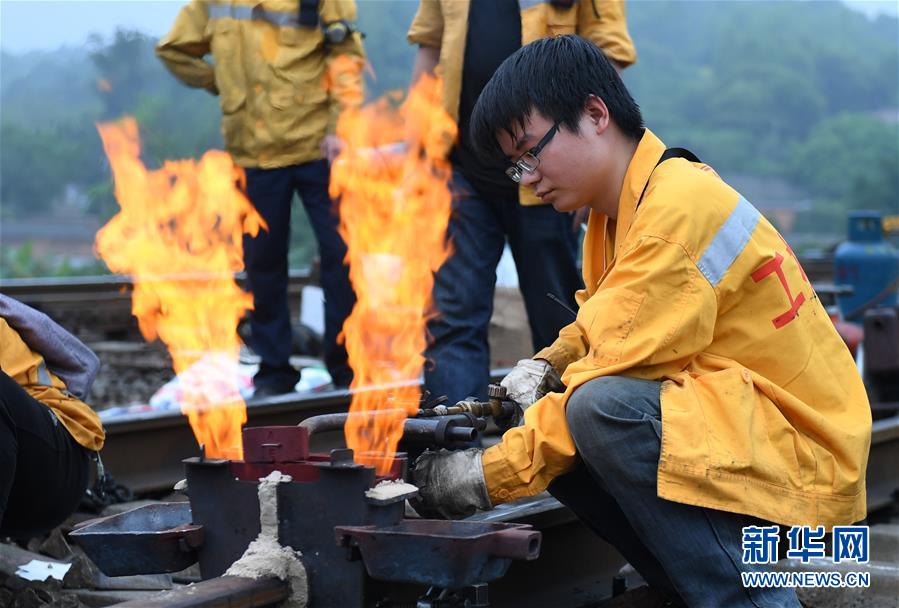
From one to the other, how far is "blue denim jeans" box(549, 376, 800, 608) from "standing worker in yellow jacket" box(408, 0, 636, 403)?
185 centimetres

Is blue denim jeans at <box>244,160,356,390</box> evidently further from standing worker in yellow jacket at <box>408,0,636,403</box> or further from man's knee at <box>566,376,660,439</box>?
man's knee at <box>566,376,660,439</box>

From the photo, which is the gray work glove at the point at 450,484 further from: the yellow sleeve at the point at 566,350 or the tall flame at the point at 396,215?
the tall flame at the point at 396,215

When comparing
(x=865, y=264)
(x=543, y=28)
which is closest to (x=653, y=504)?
(x=543, y=28)

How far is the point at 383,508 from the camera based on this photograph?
8.28ft

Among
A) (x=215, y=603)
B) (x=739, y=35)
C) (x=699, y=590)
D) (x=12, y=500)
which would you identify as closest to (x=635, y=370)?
(x=699, y=590)

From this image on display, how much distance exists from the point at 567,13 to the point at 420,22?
0.65m

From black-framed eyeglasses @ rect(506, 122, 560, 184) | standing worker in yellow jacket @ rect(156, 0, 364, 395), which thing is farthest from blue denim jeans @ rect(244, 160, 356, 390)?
black-framed eyeglasses @ rect(506, 122, 560, 184)

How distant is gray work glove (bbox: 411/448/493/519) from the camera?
8.82ft

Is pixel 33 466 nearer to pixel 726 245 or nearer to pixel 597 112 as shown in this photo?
pixel 597 112

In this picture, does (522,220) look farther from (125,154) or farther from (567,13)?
(125,154)

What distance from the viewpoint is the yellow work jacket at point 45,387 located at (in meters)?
3.18

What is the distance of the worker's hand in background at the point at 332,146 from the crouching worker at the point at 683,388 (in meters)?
2.89

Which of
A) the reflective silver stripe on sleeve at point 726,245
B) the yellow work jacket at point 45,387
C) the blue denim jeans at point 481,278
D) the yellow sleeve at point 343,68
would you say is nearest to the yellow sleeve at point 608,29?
the blue denim jeans at point 481,278

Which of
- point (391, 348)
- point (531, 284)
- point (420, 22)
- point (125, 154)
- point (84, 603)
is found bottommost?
point (84, 603)
